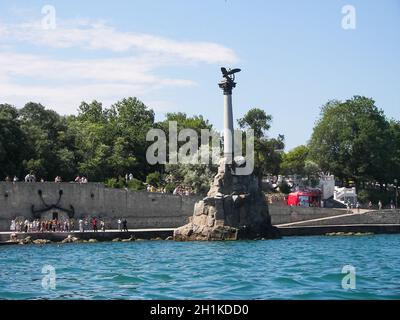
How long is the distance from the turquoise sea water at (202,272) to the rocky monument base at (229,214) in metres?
9.02

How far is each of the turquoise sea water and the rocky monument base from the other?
29.6 ft

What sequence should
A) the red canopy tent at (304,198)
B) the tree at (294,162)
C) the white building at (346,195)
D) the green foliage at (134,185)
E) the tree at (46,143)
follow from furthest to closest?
the tree at (294,162), the white building at (346,195), the red canopy tent at (304,198), the green foliage at (134,185), the tree at (46,143)

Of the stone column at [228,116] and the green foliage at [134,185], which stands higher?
the stone column at [228,116]

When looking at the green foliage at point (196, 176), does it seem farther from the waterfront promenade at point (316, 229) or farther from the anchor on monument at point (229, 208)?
the anchor on monument at point (229, 208)

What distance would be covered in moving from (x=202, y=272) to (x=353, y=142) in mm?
52357

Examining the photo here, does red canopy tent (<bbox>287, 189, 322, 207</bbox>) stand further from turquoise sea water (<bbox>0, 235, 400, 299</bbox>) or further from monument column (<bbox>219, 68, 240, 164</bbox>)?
turquoise sea water (<bbox>0, 235, 400, 299</bbox>)

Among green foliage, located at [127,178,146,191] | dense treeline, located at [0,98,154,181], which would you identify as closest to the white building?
dense treeline, located at [0,98,154,181]

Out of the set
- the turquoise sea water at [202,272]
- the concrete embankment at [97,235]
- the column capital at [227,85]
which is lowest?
the turquoise sea water at [202,272]

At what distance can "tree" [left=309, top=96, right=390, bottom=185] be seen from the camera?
251 feet

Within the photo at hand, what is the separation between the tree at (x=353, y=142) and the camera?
76625mm

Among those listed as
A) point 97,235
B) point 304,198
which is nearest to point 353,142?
point 304,198

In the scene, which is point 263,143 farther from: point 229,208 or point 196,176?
point 229,208

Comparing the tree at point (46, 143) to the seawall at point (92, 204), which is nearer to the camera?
the seawall at point (92, 204)

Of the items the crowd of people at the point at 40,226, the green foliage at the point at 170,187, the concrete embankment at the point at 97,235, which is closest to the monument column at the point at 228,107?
the concrete embankment at the point at 97,235
